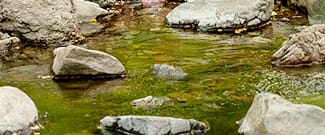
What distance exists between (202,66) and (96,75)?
59.3 inches

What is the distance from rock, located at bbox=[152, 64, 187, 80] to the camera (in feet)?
26.9

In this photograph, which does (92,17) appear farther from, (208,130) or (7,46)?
(208,130)

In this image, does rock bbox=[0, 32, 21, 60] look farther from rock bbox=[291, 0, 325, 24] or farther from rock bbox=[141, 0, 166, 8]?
rock bbox=[291, 0, 325, 24]

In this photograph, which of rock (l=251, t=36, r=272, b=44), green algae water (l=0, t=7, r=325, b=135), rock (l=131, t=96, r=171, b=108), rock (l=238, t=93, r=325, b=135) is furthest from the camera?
rock (l=251, t=36, r=272, b=44)

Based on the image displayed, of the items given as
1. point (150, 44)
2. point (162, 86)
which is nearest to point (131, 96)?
point (162, 86)

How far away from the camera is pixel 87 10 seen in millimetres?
12844

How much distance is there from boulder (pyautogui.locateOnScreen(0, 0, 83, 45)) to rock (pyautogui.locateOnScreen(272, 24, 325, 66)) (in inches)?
138

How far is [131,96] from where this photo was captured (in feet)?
24.4

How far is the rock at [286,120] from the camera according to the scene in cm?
545

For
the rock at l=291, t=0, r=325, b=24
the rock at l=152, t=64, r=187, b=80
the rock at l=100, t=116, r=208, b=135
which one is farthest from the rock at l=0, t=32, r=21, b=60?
the rock at l=291, t=0, r=325, b=24

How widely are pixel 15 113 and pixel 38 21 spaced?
15.0ft

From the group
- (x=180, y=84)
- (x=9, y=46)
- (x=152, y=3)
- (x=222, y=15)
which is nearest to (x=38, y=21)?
(x=9, y=46)

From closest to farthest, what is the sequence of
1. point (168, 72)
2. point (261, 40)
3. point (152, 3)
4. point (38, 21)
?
point (168, 72) → point (38, 21) → point (261, 40) → point (152, 3)

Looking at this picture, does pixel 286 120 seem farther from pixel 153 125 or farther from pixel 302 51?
pixel 302 51
